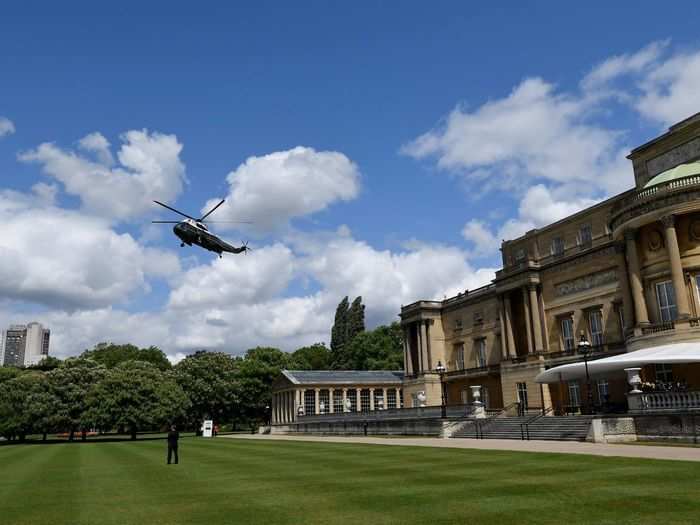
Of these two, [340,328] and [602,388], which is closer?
[602,388]

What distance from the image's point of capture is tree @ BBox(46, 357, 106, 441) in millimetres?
72988

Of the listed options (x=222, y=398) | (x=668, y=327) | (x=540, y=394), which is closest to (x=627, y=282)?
(x=668, y=327)

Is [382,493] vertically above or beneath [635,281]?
beneath

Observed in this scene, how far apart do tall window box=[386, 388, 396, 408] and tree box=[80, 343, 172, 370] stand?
2335 inches

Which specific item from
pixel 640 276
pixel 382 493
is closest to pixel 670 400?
pixel 640 276

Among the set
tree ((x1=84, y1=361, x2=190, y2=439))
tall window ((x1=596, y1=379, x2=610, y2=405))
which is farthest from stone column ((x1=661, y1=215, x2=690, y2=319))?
tree ((x1=84, y1=361, x2=190, y2=439))

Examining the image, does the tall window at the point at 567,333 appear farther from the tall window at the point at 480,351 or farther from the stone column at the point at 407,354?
the stone column at the point at 407,354

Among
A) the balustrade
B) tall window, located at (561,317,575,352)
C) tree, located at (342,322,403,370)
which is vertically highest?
tree, located at (342,322,403,370)

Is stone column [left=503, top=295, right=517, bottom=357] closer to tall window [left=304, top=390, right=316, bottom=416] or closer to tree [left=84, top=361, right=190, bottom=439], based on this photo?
tall window [left=304, top=390, right=316, bottom=416]

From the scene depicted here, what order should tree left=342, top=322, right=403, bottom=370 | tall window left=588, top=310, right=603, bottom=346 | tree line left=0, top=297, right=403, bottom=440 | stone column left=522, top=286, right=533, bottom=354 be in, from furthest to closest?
tree left=342, top=322, right=403, bottom=370 → tree line left=0, top=297, right=403, bottom=440 → stone column left=522, top=286, right=533, bottom=354 → tall window left=588, top=310, right=603, bottom=346

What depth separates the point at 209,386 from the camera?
86.9m

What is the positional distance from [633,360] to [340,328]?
9098cm

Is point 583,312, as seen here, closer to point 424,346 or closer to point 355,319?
point 424,346

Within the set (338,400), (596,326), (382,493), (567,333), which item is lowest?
(382,493)
